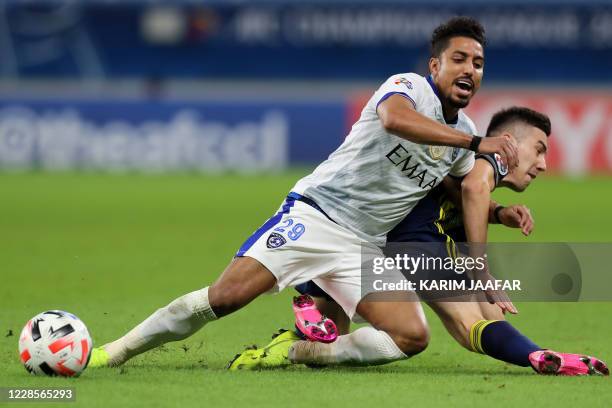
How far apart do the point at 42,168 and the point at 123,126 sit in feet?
5.75

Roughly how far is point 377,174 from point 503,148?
38.4 inches

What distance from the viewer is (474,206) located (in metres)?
6.67

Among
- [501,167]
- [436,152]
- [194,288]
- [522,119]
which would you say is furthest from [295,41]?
[436,152]

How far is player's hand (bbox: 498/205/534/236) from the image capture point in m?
6.66

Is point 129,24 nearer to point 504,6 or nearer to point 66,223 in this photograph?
point 504,6

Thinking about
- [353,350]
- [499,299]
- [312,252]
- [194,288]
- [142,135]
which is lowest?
[142,135]

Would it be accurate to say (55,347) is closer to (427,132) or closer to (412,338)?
(412,338)

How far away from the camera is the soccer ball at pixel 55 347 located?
5836mm

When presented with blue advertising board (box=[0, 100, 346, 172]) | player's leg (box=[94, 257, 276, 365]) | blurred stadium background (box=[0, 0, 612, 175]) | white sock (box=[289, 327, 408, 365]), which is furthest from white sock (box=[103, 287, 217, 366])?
blurred stadium background (box=[0, 0, 612, 175])

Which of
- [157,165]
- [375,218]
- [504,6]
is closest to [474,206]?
[375,218]

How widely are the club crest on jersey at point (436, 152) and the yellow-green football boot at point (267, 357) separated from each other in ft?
4.21

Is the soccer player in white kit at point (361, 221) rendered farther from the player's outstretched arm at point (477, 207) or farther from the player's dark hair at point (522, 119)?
the player's dark hair at point (522, 119)

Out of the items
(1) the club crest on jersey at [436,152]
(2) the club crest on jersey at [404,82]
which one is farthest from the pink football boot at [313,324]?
(2) the club crest on jersey at [404,82]

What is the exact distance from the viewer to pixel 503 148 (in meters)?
5.77
